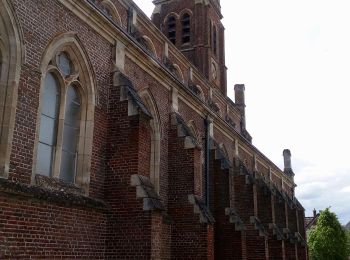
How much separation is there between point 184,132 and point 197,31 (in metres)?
16.0

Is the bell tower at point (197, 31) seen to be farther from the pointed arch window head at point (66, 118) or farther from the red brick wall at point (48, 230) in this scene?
the red brick wall at point (48, 230)

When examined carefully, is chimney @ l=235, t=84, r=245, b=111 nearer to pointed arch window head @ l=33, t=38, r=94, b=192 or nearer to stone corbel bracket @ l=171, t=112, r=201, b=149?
stone corbel bracket @ l=171, t=112, r=201, b=149

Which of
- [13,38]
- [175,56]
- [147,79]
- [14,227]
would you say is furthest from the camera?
[175,56]

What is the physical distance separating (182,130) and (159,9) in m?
18.5

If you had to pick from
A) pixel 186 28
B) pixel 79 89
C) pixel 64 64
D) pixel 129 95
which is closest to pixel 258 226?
pixel 129 95

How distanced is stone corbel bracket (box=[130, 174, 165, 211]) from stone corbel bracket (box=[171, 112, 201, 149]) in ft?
14.5

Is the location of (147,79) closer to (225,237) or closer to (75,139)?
(75,139)

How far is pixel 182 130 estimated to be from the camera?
1620 cm

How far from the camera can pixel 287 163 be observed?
45.4 m

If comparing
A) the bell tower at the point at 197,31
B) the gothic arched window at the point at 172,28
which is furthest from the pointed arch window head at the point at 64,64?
the gothic arched window at the point at 172,28

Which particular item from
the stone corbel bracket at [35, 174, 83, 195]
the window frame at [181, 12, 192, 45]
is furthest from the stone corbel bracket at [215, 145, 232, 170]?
the window frame at [181, 12, 192, 45]

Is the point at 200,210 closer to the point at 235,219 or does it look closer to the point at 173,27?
the point at 235,219

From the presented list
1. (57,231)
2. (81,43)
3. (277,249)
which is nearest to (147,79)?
(81,43)

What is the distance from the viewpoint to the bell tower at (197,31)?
99.1ft
